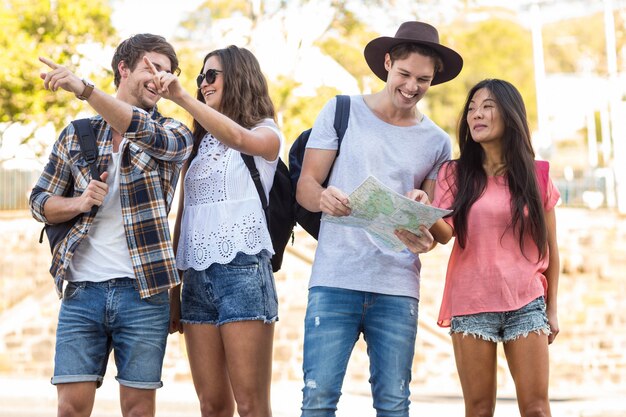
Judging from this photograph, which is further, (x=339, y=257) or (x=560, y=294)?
(x=560, y=294)

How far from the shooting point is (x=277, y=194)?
4633 millimetres

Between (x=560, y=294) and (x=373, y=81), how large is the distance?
207 inches

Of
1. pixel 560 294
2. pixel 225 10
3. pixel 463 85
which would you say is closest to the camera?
pixel 560 294

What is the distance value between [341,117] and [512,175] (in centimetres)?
76

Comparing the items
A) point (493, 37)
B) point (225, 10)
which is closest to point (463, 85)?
point (493, 37)

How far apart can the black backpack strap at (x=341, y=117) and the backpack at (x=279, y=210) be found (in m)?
0.30

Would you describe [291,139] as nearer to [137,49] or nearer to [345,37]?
[345,37]

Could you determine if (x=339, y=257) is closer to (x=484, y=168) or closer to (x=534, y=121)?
(x=484, y=168)

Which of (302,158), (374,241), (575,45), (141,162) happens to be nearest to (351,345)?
(374,241)

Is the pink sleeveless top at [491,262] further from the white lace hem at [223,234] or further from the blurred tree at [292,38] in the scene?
the blurred tree at [292,38]

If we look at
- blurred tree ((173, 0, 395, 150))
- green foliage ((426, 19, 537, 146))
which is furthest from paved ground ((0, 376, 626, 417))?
green foliage ((426, 19, 537, 146))

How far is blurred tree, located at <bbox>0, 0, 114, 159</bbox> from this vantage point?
2297 centimetres

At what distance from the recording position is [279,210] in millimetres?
4602

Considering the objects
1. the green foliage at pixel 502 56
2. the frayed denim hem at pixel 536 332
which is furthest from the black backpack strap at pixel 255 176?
the green foliage at pixel 502 56
